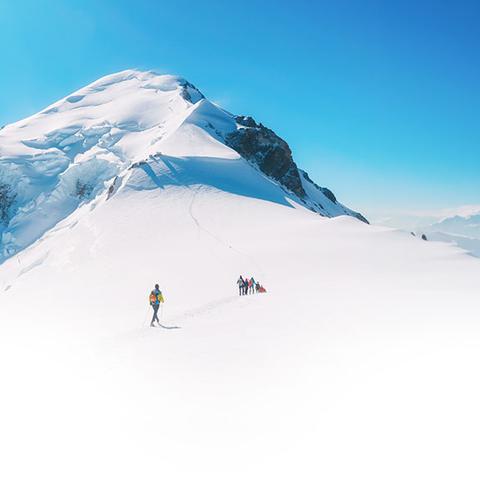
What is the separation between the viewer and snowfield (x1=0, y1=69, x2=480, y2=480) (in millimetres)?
5758

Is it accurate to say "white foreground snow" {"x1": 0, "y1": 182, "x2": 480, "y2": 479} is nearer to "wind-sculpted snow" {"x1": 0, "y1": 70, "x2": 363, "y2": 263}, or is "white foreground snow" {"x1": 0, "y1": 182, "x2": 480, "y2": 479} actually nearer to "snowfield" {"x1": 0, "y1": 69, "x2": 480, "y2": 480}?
"snowfield" {"x1": 0, "y1": 69, "x2": 480, "y2": 480}

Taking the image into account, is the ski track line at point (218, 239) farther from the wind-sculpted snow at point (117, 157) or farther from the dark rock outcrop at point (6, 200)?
the dark rock outcrop at point (6, 200)

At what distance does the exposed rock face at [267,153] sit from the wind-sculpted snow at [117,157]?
336 mm

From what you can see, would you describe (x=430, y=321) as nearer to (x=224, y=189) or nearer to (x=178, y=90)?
(x=224, y=189)

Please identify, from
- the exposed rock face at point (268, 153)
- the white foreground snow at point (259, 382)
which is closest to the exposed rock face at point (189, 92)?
the exposed rock face at point (268, 153)

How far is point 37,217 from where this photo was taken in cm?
7194

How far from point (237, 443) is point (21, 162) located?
93.7 metres

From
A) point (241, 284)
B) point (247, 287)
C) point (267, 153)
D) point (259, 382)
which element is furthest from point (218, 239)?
point (267, 153)

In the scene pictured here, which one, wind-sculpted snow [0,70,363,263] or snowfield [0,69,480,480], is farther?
wind-sculpted snow [0,70,363,263]

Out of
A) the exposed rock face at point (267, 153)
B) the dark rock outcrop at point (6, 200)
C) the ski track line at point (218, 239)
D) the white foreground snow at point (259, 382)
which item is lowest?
the white foreground snow at point (259, 382)

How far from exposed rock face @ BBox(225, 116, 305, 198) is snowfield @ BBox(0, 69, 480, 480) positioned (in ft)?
213

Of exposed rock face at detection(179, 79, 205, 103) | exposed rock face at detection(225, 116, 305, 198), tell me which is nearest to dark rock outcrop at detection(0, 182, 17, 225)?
exposed rock face at detection(225, 116, 305, 198)

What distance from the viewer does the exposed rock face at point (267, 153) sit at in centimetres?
9256

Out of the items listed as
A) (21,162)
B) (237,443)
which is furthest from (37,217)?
(237,443)
